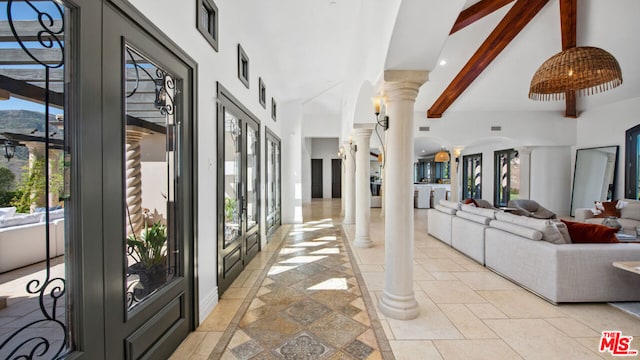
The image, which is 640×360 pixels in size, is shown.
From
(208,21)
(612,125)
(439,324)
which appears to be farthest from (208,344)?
(612,125)

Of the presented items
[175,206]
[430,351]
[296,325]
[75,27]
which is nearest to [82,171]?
[75,27]

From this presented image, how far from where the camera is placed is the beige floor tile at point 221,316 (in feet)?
8.41

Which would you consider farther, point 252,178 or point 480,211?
point 252,178

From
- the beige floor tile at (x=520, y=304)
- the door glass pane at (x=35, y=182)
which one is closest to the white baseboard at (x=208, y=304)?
the door glass pane at (x=35, y=182)

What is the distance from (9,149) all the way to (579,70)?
15.0ft

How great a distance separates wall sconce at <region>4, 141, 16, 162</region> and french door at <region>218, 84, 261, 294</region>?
78.3 inches

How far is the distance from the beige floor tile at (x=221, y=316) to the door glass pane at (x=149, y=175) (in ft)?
2.16

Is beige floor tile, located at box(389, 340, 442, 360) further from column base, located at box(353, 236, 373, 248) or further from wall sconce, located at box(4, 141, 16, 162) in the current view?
column base, located at box(353, 236, 373, 248)

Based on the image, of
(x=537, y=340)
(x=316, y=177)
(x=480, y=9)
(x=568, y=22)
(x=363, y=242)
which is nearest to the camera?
(x=537, y=340)

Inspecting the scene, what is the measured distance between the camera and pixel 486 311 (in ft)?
9.36

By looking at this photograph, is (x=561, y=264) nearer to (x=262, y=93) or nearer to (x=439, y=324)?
(x=439, y=324)

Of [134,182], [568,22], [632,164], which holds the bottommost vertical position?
[134,182]

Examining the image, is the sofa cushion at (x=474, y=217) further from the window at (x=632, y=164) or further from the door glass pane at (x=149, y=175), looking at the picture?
the window at (x=632, y=164)

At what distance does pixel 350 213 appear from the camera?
26.4ft
